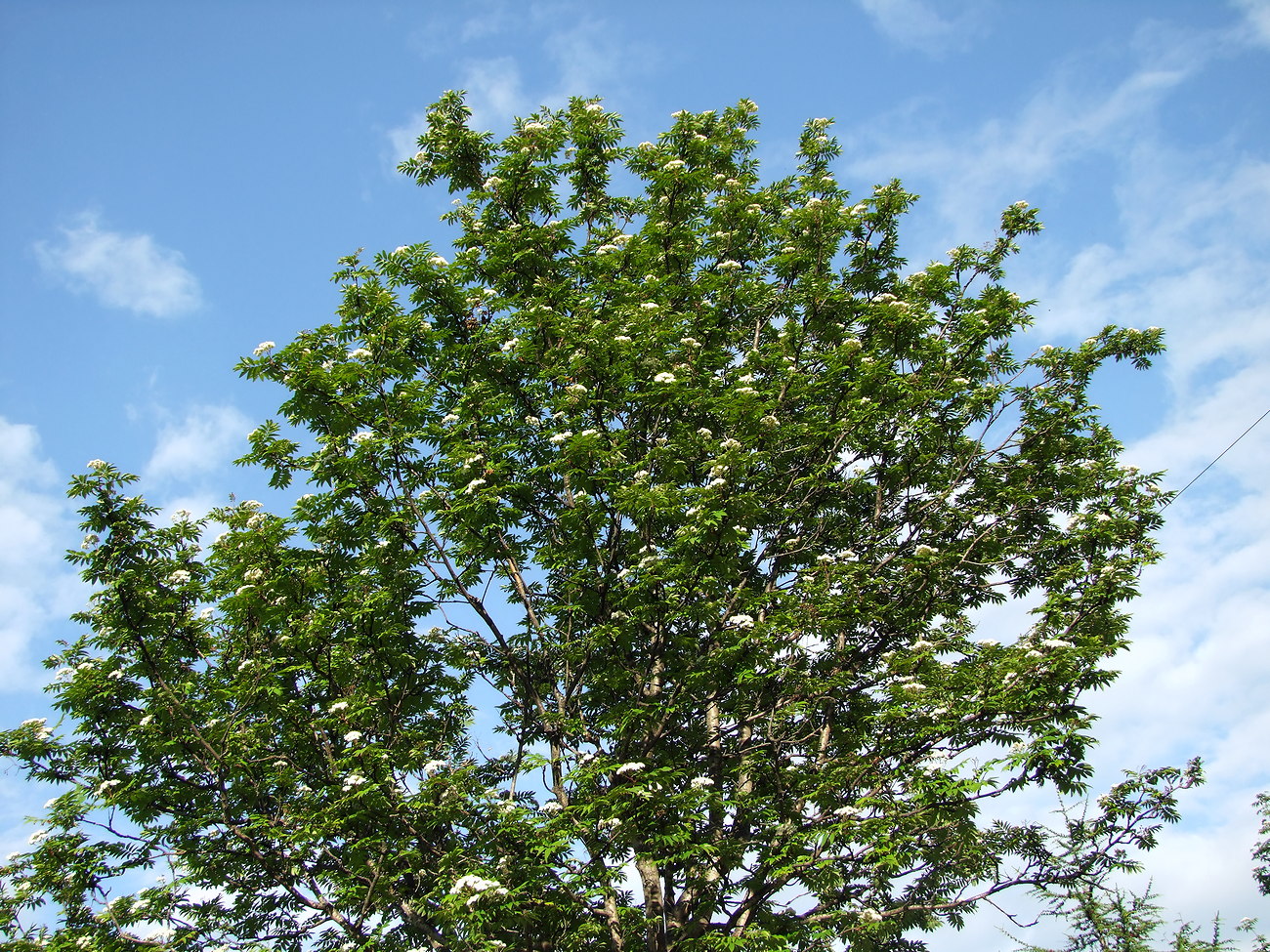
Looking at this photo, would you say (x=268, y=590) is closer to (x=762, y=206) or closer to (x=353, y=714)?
(x=353, y=714)

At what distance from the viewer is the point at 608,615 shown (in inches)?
399

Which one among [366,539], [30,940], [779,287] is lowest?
[30,940]

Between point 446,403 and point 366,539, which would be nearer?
point 366,539

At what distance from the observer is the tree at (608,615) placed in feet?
28.8

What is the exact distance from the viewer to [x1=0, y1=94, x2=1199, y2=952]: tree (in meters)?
8.78

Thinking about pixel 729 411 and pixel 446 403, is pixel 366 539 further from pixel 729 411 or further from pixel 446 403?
pixel 729 411

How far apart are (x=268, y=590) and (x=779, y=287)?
8.56 metres

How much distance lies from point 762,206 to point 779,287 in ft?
6.71

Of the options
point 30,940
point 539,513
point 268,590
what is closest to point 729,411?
point 539,513

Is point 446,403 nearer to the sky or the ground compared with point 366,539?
nearer to the sky

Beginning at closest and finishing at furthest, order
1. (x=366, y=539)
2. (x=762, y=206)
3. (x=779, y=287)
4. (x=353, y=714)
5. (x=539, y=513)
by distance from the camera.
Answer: (x=353, y=714)
(x=366, y=539)
(x=539, y=513)
(x=779, y=287)
(x=762, y=206)

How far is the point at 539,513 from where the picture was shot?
11422 millimetres

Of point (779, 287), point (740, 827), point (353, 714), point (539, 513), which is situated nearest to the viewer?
point (353, 714)

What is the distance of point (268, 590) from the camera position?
9883mm
